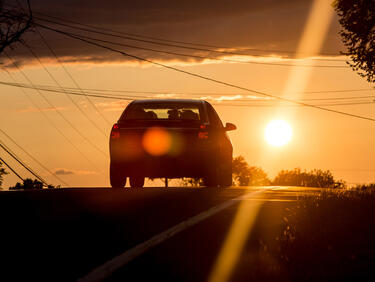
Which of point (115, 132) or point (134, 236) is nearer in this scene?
point (134, 236)

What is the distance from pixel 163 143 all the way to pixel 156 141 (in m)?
0.14

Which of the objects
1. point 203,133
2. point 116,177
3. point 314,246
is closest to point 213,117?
point 203,133

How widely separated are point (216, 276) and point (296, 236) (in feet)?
7.40

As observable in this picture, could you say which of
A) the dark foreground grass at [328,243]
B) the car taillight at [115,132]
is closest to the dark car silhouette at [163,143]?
the car taillight at [115,132]

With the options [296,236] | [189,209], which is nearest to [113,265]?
[296,236]

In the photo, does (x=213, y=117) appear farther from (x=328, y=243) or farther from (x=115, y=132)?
(x=328, y=243)

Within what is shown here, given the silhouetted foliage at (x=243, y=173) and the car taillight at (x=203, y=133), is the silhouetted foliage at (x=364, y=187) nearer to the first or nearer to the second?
the car taillight at (x=203, y=133)

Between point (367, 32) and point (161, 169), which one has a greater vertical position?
point (367, 32)

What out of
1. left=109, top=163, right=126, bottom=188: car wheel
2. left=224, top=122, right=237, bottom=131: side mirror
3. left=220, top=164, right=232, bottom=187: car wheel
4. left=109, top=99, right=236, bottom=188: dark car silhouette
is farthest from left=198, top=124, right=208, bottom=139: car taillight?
left=109, top=163, right=126, bottom=188: car wheel

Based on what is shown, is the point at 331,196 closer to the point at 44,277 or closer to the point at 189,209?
the point at 189,209

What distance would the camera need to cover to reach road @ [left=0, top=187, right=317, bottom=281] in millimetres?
6789

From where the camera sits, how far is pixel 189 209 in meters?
11.9

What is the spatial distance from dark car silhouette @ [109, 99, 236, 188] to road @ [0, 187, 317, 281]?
226cm

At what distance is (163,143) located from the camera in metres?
16.4
